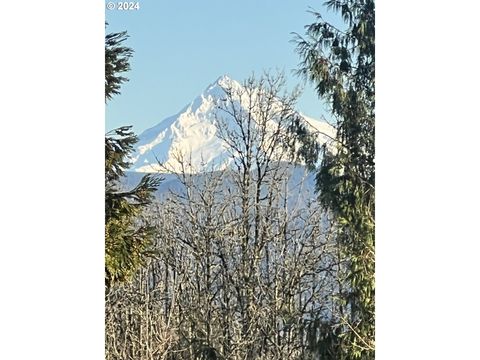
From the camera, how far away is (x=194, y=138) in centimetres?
502

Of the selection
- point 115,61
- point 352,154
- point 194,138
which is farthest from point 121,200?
point 352,154

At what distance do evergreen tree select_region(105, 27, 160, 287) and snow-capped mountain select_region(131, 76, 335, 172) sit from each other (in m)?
0.10

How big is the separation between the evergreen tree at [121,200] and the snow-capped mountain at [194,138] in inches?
4.1

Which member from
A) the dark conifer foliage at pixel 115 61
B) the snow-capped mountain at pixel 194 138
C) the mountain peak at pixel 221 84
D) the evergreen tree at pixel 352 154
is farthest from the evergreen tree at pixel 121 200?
Result: the evergreen tree at pixel 352 154

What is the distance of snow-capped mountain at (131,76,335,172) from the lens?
16.2 feet

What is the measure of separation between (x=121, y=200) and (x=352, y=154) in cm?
150

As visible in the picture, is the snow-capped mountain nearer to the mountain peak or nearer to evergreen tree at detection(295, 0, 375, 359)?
the mountain peak

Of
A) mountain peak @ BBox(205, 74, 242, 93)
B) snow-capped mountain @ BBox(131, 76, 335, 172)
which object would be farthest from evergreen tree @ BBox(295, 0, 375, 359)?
mountain peak @ BBox(205, 74, 242, 93)
